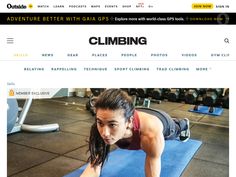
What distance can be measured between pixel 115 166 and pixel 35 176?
0.37 meters

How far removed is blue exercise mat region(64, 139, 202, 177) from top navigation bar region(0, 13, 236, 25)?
74 centimetres

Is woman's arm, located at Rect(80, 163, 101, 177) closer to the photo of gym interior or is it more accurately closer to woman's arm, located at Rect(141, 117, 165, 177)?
the photo of gym interior

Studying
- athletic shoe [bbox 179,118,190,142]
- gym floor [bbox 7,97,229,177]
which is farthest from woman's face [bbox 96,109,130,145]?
athletic shoe [bbox 179,118,190,142]

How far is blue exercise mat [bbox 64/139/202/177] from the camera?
3.73 ft

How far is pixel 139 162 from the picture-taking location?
1257 mm

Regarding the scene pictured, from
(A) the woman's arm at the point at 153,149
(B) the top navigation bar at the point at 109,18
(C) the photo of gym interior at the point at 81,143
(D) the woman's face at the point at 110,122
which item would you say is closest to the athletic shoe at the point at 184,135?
(C) the photo of gym interior at the point at 81,143

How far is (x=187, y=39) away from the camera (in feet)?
2.04

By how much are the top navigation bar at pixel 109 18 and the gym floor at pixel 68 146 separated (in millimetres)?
783

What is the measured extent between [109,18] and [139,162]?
0.86 meters

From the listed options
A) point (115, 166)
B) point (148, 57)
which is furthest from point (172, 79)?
point (115, 166)
